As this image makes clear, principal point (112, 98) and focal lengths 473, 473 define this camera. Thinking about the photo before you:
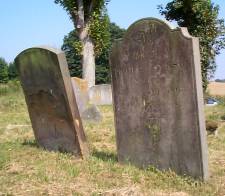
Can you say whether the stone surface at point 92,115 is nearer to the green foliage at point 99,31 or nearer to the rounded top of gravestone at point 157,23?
the rounded top of gravestone at point 157,23

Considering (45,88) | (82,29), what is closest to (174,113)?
(45,88)

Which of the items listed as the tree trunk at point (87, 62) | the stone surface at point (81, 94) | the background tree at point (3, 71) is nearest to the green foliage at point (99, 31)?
the tree trunk at point (87, 62)

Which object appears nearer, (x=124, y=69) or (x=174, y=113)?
(x=174, y=113)

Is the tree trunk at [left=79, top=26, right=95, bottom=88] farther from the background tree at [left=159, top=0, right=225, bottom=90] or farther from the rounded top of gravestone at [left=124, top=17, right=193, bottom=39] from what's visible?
the rounded top of gravestone at [left=124, top=17, right=193, bottom=39]

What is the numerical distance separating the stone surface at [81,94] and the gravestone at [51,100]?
4.48 metres

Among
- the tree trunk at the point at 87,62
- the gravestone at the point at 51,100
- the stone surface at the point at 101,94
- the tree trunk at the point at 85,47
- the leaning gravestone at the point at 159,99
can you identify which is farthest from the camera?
the tree trunk at the point at 87,62

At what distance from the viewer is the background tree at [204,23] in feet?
72.8

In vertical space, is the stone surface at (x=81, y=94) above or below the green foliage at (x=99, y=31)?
below

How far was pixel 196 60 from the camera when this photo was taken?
19.0 ft

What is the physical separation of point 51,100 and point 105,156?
1.25 m

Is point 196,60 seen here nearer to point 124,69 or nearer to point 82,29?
point 124,69

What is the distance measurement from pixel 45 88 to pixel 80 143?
1.11 meters

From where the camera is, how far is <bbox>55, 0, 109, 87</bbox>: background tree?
20.3 meters

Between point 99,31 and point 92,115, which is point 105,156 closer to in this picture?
point 92,115
